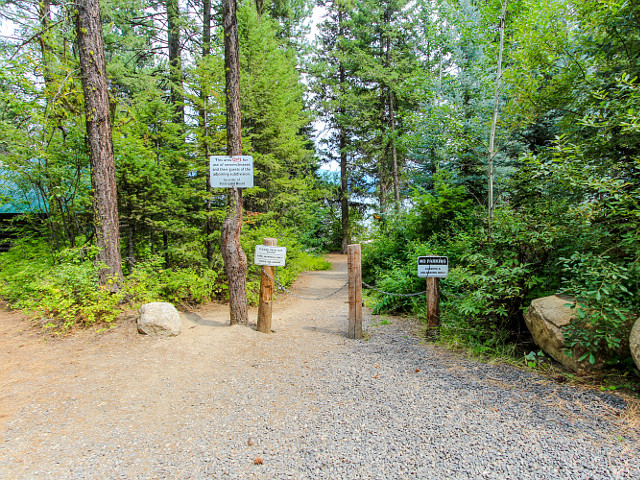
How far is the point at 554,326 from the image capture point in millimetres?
3344

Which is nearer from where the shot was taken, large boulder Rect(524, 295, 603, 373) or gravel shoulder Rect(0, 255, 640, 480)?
gravel shoulder Rect(0, 255, 640, 480)

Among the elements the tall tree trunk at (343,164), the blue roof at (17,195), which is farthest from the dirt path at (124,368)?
the tall tree trunk at (343,164)

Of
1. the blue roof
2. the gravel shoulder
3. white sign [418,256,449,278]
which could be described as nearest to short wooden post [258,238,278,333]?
the gravel shoulder

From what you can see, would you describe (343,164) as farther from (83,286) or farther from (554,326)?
(554,326)

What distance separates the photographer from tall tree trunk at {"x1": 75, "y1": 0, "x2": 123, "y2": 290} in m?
5.44

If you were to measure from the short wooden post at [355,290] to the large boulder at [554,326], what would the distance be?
2232 millimetres

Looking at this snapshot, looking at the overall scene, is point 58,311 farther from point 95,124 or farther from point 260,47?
point 260,47

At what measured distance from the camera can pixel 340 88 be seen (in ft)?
62.4

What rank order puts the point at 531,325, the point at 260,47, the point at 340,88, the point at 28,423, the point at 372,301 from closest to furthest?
the point at 28,423 → the point at 531,325 → the point at 372,301 → the point at 260,47 → the point at 340,88

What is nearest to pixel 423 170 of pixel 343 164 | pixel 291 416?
pixel 291 416

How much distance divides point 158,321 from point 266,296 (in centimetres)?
163

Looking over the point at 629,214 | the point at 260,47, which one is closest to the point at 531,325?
the point at 629,214

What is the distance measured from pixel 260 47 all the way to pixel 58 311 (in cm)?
830

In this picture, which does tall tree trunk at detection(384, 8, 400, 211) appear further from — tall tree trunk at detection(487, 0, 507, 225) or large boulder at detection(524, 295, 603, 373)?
large boulder at detection(524, 295, 603, 373)
